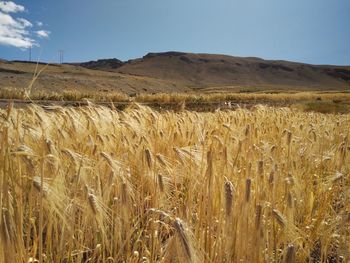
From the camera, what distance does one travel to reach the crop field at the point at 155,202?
1.18 m

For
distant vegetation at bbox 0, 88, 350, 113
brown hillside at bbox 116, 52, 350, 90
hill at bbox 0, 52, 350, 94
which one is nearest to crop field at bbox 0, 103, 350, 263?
distant vegetation at bbox 0, 88, 350, 113

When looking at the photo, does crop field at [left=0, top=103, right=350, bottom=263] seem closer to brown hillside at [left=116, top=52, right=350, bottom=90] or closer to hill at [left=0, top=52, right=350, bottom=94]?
hill at [left=0, top=52, right=350, bottom=94]

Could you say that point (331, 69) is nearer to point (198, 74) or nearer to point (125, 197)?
point (198, 74)

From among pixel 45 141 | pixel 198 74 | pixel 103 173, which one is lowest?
pixel 103 173

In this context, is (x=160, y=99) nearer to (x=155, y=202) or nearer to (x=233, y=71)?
(x=155, y=202)

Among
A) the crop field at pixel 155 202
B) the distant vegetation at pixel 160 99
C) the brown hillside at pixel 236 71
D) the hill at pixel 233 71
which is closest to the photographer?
the crop field at pixel 155 202

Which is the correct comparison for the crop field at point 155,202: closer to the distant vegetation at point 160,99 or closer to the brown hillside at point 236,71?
the distant vegetation at point 160,99

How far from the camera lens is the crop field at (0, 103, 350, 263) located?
1178mm

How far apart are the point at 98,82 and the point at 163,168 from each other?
3520cm

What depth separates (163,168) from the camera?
221 centimetres

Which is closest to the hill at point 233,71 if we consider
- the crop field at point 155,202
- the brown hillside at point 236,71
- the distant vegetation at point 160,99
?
the brown hillside at point 236,71

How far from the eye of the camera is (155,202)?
1.84m

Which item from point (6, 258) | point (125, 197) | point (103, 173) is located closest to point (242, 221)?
point (125, 197)

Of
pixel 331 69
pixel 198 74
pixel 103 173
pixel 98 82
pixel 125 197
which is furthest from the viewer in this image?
pixel 331 69
